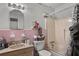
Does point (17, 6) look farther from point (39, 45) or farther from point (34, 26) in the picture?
point (39, 45)

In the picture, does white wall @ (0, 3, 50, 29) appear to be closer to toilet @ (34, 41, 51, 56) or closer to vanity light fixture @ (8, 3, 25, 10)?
vanity light fixture @ (8, 3, 25, 10)

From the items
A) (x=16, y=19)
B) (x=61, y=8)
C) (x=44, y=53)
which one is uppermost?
(x=61, y=8)

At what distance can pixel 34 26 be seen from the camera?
3.50ft

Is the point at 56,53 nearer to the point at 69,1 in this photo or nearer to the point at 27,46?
the point at 27,46

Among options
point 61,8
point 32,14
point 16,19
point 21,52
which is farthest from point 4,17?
point 61,8

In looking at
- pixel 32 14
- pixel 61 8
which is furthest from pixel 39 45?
pixel 61 8

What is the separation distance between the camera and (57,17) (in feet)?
3.52

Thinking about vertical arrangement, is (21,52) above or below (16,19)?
below

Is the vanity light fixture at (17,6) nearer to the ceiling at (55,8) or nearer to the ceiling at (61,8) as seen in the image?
the ceiling at (55,8)

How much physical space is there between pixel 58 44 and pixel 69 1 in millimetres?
487

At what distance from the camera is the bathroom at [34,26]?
103cm

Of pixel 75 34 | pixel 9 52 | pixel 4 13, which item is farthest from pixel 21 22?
pixel 75 34

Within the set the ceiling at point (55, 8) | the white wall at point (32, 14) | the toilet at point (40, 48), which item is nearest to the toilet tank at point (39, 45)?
the toilet at point (40, 48)

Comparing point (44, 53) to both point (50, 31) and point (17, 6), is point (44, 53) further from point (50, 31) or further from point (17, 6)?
point (17, 6)
